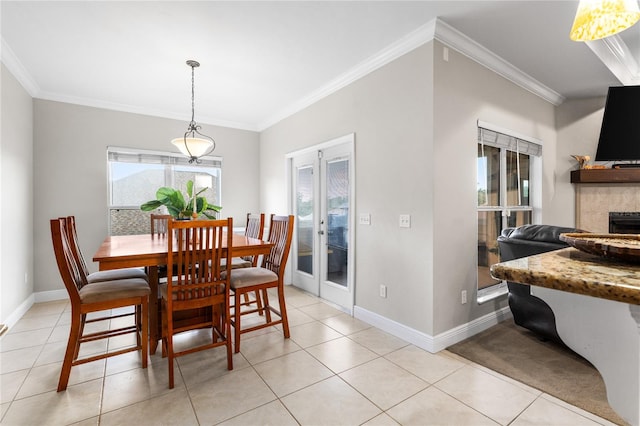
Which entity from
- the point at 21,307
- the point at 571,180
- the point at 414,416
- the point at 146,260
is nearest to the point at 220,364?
the point at 146,260

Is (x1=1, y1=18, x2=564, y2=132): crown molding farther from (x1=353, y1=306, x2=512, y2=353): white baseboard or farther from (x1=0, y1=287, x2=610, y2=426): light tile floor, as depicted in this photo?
(x1=0, y1=287, x2=610, y2=426): light tile floor

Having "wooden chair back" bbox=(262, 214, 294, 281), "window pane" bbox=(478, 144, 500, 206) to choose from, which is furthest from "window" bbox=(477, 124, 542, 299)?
"wooden chair back" bbox=(262, 214, 294, 281)

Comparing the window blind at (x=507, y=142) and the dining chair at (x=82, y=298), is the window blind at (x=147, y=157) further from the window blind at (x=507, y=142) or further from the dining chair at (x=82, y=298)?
the window blind at (x=507, y=142)

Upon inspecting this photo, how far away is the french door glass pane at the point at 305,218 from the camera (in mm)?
4250

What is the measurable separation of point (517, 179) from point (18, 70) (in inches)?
230

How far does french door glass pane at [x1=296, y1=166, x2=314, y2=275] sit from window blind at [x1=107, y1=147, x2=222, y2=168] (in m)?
1.80

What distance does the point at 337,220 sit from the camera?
3746 mm

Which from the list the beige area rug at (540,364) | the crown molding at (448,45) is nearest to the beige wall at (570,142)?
the crown molding at (448,45)

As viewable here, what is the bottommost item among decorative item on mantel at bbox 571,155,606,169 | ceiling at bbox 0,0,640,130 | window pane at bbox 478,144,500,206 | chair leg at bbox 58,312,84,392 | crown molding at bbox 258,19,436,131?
chair leg at bbox 58,312,84,392

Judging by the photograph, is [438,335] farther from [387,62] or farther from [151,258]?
[387,62]

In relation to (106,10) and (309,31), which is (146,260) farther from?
Result: (309,31)

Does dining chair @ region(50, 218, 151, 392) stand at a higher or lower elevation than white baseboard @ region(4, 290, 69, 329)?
higher

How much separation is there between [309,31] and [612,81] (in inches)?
148

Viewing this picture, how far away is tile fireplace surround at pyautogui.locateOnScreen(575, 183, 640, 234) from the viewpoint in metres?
3.98
